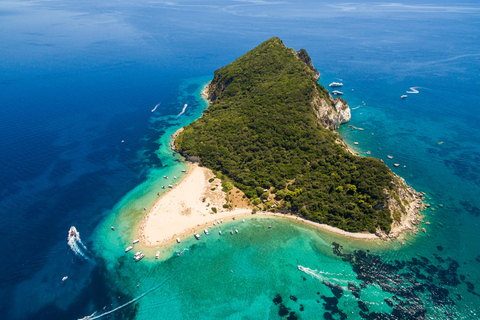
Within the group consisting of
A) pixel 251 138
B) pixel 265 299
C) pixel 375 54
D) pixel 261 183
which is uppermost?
pixel 375 54

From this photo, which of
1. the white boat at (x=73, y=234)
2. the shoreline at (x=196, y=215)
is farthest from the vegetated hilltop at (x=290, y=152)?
the white boat at (x=73, y=234)

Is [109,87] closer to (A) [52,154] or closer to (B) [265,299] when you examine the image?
(A) [52,154]

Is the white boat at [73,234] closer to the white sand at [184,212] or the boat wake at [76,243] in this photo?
the boat wake at [76,243]

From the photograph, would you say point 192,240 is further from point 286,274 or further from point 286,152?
point 286,152

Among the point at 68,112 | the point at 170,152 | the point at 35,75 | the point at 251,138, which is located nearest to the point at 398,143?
the point at 251,138

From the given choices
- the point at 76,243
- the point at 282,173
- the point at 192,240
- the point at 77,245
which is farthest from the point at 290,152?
the point at 76,243

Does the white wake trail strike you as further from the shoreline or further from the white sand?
the white sand

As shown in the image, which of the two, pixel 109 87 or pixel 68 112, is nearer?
pixel 68 112
